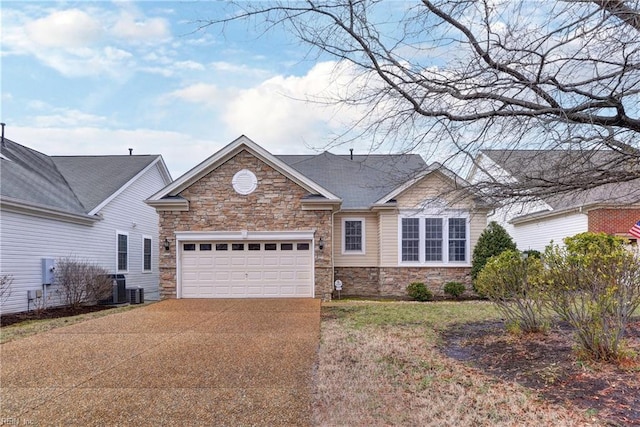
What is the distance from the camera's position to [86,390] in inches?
208

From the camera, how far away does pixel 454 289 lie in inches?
630

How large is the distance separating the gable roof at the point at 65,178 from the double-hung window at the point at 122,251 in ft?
6.27

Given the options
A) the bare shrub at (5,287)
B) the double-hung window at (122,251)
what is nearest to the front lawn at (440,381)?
the bare shrub at (5,287)

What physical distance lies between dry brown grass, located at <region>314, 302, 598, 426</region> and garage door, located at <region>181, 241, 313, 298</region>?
258 inches

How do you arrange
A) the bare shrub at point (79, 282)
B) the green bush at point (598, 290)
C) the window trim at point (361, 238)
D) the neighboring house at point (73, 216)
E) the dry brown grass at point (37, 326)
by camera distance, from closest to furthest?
the green bush at point (598, 290), the dry brown grass at point (37, 326), the neighboring house at point (73, 216), the bare shrub at point (79, 282), the window trim at point (361, 238)

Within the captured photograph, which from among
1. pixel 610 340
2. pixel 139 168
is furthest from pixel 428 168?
pixel 139 168

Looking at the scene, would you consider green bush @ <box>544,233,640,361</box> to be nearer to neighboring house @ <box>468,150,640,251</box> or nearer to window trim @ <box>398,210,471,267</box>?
neighboring house @ <box>468,150,640,251</box>

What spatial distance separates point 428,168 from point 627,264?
2.69 m

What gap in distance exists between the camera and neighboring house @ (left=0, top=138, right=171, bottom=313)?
1263 centimetres

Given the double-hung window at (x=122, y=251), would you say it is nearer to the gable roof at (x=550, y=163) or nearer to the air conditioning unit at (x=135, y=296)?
the air conditioning unit at (x=135, y=296)

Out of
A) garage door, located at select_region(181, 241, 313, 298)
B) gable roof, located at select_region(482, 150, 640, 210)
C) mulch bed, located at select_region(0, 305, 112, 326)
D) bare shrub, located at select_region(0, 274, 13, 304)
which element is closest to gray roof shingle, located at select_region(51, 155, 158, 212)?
mulch bed, located at select_region(0, 305, 112, 326)

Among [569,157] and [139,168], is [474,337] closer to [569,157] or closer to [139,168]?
[569,157]

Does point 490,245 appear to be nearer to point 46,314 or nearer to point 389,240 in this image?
point 389,240

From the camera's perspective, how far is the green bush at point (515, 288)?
765cm
